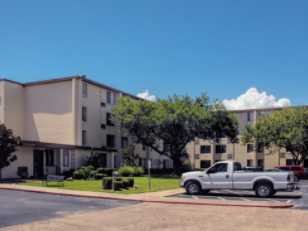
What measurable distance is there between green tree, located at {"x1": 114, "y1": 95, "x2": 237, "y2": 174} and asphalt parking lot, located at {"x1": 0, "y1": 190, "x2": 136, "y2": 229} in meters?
23.7

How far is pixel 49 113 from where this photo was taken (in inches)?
1761

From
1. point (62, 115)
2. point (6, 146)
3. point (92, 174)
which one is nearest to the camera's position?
point (6, 146)

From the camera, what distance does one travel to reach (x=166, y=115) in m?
44.5

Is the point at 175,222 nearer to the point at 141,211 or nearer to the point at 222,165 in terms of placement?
the point at 141,211

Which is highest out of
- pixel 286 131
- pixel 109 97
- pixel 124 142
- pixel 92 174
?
pixel 109 97

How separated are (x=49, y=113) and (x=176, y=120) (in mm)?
13221

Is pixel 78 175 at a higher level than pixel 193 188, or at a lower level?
lower

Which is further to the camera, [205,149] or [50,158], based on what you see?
[205,149]

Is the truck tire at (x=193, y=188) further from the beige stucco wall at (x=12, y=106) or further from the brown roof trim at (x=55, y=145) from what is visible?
the beige stucco wall at (x=12, y=106)

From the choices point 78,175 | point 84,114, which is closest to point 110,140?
point 84,114

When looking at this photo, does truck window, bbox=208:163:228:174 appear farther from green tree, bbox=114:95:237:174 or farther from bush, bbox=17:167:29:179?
green tree, bbox=114:95:237:174

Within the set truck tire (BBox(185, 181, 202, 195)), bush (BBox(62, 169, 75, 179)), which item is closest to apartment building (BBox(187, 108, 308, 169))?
bush (BBox(62, 169, 75, 179))

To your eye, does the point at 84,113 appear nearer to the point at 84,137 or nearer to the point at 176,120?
the point at 84,137

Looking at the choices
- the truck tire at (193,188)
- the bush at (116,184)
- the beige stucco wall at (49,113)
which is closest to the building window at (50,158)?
the beige stucco wall at (49,113)
